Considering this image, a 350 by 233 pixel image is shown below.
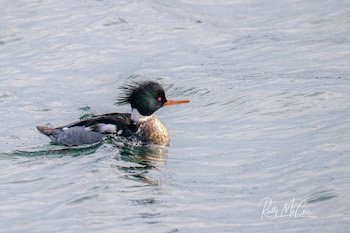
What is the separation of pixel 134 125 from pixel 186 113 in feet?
6.51

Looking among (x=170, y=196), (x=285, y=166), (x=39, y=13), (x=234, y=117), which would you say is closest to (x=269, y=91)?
(x=234, y=117)

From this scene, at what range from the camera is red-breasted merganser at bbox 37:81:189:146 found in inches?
554

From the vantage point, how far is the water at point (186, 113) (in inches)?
419

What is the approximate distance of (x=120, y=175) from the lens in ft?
39.9

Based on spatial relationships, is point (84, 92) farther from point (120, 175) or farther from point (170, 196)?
point (170, 196)

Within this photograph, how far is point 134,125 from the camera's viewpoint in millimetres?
14234

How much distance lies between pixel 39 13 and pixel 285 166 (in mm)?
12295

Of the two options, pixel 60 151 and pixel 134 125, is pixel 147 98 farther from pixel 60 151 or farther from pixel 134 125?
pixel 60 151

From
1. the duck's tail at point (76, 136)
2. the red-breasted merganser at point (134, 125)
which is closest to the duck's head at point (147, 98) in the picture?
the red-breasted merganser at point (134, 125)

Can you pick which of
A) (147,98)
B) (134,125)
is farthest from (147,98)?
(134,125)

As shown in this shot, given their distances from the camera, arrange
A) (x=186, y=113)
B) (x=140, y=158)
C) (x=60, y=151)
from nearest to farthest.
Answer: (x=140, y=158) → (x=60, y=151) → (x=186, y=113)

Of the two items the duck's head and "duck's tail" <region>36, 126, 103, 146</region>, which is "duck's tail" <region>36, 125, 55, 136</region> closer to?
"duck's tail" <region>36, 126, 103, 146</region>

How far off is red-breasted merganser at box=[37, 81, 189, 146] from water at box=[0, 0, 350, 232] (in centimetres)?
21

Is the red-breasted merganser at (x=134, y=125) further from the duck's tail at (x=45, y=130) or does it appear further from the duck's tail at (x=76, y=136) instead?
the duck's tail at (x=45, y=130)
